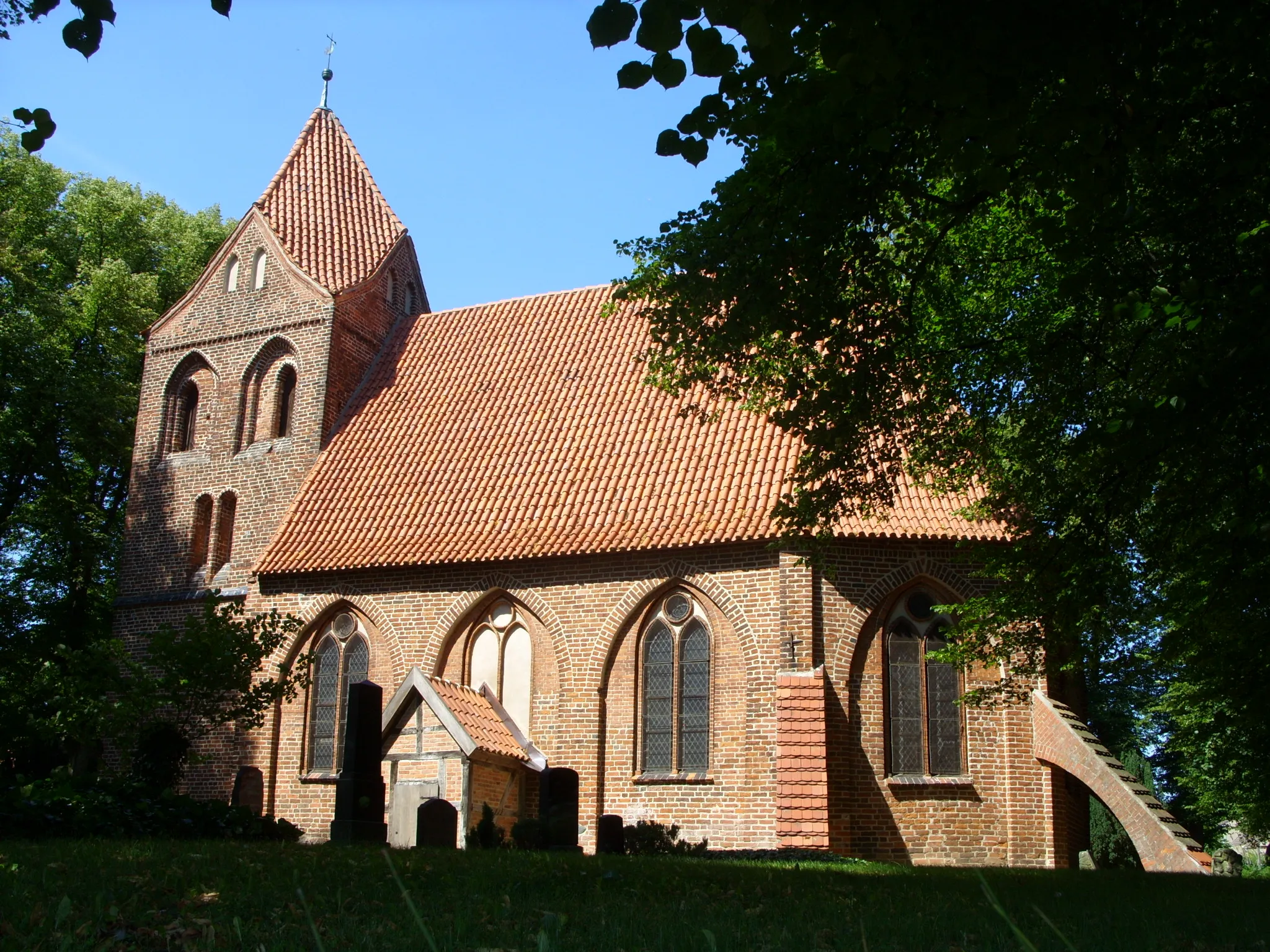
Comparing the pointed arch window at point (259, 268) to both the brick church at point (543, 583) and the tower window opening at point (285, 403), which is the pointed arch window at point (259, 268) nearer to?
the brick church at point (543, 583)

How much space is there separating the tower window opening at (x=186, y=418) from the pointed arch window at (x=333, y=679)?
224 inches

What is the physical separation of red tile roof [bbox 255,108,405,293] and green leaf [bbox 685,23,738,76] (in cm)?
1795

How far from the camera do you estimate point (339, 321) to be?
905 inches

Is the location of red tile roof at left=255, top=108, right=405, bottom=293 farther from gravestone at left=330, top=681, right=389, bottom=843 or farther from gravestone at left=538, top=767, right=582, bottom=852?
gravestone at left=538, top=767, right=582, bottom=852

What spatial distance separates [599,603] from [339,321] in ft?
27.2

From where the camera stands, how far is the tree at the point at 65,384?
23938mm

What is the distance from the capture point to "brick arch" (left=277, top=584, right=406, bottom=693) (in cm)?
1939

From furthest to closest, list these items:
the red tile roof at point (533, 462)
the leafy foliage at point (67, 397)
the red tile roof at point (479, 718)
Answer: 1. the leafy foliage at point (67, 397)
2. the red tile roof at point (533, 462)
3. the red tile roof at point (479, 718)

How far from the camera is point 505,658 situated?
19.0m

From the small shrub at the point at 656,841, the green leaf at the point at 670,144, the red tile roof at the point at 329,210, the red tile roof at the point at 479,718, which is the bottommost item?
the small shrub at the point at 656,841

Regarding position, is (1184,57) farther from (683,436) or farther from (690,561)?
(683,436)

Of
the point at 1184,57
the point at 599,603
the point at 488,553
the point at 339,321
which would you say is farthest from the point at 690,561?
the point at 1184,57

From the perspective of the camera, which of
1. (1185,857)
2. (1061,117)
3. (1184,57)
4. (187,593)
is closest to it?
(1061,117)

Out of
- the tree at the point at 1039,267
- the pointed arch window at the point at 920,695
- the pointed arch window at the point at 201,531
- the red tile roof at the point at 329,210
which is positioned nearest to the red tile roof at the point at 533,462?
the pointed arch window at the point at 920,695
